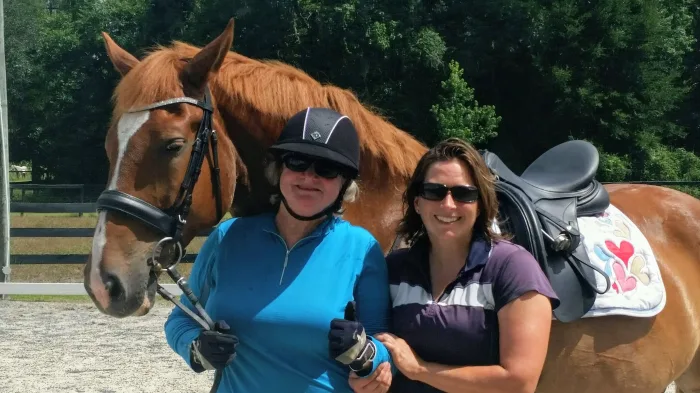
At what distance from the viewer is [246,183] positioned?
2.58 m

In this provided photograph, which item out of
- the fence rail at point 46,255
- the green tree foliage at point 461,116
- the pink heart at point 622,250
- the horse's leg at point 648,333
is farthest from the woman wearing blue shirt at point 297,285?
the green tree foliage at point 461,116

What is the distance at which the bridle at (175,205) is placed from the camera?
6.95 feet

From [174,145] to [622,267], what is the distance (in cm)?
178

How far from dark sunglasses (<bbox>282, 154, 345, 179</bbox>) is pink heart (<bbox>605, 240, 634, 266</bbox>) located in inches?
52.2

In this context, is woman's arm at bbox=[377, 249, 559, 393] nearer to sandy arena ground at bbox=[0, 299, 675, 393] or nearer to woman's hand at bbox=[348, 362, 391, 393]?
woman's hand at bbox=[348, 362, 391, 393]

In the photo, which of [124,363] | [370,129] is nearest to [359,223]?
[370,129]

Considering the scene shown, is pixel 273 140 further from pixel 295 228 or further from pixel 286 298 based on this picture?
pixel 286 298

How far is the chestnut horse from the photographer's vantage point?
2.15m

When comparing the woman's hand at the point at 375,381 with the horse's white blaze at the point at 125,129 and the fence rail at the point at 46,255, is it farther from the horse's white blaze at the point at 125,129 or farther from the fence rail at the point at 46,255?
the fence rail at the point at 46,255

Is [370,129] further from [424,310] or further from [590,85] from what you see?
[590,85]

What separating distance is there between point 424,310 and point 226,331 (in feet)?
1.82

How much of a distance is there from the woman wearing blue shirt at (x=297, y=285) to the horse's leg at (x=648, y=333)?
94 centimetres

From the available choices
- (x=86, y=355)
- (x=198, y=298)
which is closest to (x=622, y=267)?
(x=198, y=298)

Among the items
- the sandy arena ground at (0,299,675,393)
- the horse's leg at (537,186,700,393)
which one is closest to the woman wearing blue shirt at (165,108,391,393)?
the horse's leg at (537,186,700,393)
